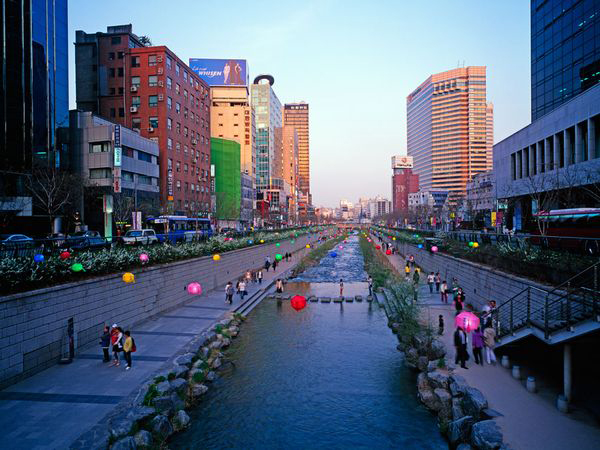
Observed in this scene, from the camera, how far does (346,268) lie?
59375mm

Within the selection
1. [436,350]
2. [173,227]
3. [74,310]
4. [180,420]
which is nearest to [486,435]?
[436,350]

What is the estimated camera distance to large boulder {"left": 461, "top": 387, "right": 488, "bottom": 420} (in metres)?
11.7

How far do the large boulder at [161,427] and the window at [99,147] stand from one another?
1849 inches

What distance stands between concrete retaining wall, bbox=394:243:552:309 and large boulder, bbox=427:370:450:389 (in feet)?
15.7

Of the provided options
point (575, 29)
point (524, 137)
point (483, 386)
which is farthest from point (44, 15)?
point (575, 29)

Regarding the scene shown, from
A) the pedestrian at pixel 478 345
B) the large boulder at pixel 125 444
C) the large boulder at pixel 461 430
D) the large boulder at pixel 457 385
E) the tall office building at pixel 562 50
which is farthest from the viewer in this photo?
the tall office building at pixel 562 50

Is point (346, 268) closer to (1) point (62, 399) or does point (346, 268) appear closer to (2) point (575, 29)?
(2) point (575, 29)

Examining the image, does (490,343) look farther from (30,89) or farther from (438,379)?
(30,89)

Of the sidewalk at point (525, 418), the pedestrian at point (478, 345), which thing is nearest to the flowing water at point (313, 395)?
the sidewalk at point (525, 418)

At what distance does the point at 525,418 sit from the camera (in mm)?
11258

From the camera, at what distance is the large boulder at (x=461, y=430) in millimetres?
11469

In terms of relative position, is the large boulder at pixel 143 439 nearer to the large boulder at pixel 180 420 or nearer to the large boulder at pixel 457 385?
the large boulder at pixel 180 420

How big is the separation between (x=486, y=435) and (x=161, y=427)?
29.9 ft

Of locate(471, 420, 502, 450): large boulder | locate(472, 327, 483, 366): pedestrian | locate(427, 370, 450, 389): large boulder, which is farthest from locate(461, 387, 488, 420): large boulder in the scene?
locate(472, 327, 483, 366): pedestrian
